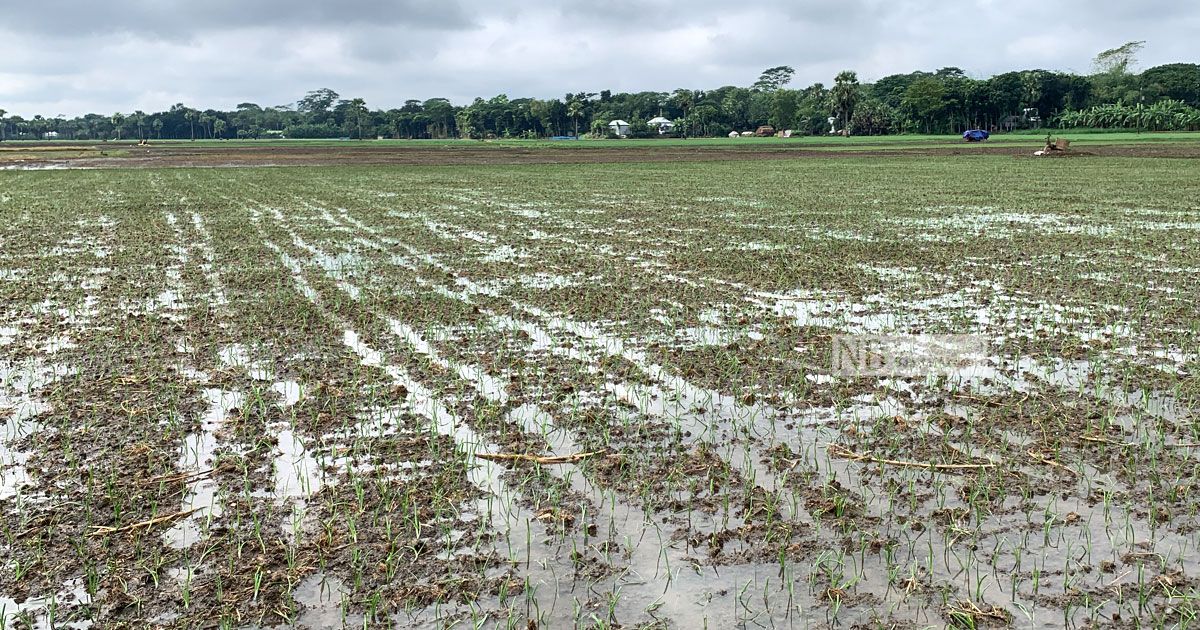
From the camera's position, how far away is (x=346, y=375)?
6.67 meters

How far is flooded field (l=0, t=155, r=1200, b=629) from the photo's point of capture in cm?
353

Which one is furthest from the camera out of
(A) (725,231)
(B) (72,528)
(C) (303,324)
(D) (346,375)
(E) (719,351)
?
(A) (725,231)

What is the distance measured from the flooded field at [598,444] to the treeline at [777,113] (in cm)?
8780

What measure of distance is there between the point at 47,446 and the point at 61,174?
4001 cm

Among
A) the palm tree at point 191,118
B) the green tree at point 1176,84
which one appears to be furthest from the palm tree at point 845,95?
the palm tree at point 191,118

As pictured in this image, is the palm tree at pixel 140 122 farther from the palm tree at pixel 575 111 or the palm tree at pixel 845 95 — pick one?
the palm tree at pixel 845 95

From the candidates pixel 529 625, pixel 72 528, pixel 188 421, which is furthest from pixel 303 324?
pixel 529 625

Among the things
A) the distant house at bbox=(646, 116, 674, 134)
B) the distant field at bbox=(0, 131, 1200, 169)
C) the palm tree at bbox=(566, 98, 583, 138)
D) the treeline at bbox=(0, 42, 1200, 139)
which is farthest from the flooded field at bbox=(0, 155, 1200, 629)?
the palm tree at bbox=(566, 98, 583, 138)

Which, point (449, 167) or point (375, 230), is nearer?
point (375, 230)

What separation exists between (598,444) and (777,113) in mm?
134916

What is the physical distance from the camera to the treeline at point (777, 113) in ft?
321

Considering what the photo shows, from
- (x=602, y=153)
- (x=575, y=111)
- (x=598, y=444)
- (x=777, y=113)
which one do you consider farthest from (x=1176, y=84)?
(x=598, y=444)

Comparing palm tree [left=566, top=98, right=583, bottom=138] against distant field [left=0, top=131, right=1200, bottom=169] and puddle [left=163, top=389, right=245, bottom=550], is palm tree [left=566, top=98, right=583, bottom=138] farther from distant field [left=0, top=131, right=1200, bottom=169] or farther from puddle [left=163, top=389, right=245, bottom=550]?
puddle [left=163, top=389, right=245, bottom=550]

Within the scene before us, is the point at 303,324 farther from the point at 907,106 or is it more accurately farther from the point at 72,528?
the point at 907,106
